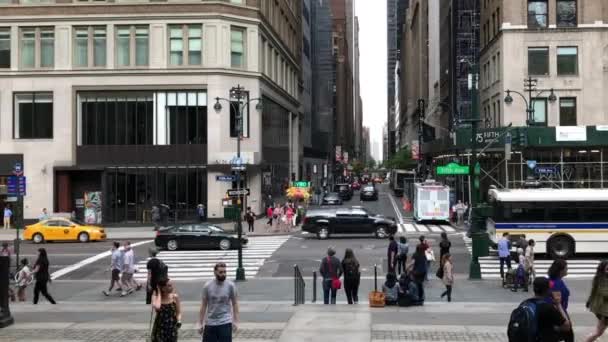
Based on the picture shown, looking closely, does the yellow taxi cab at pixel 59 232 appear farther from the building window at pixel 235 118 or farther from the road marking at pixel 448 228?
the road marking at pixel 448 228

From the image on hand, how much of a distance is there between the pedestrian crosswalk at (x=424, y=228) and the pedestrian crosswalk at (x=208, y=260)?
9408mm

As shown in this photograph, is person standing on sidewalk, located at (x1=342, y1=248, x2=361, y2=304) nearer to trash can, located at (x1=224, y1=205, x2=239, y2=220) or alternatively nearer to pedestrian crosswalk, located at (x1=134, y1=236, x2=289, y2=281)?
pedestrian crosswalk, located at (x1=134, y1=236, x2=289, y2=281)

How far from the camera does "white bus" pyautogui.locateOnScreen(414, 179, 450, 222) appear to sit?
47.0 m

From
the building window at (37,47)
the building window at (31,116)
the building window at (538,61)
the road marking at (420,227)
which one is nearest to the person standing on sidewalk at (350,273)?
the road marking at (420,227)

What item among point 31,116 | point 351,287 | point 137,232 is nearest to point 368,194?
point 137,232

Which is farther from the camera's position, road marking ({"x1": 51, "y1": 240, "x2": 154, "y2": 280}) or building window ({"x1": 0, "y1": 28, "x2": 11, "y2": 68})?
building window ({"x1": 0, "y1": 28, "x2": 11, "y2": 68})

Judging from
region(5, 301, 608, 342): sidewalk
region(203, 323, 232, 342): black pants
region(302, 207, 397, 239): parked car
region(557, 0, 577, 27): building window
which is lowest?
region(5, 301, 608, 342): sidewalk

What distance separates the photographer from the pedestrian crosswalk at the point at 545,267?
957 inches

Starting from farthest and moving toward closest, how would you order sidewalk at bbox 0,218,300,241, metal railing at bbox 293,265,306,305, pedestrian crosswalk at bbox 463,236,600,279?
sidewalk at bbox 0,218,300,241 → pedestrian crosswalk at bbox 463,236,600,279 → metal railing at bbox 293,265,306,305

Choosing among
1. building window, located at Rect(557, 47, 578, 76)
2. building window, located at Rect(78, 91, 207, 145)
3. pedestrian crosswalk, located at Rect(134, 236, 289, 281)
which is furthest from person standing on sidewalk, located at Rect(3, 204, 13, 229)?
building window, located at Rect(557, 47, 578, 76)

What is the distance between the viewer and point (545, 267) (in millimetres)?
26078

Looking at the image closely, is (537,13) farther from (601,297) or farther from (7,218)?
(601,297)

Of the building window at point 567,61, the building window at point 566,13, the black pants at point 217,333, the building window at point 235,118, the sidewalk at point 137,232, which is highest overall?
the building window at point 566,13

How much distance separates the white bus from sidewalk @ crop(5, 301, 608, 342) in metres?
29.2
